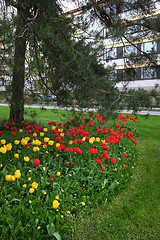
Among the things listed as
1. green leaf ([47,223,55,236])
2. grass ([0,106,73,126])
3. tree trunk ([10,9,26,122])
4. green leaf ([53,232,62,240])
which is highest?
tree trunk ([10,9,26,122])

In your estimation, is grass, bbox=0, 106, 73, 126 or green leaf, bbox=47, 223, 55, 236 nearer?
green leaf, bbox=47, 223, 55, 236

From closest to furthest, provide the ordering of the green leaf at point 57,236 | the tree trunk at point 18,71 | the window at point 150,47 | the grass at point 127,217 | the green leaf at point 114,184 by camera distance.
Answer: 1. the green leaf at point 57,236
2. the grass at point 127,217
3. the green leaf at point 114,184
4. the tree trunk at point 18,71
5. the window at point 150,47

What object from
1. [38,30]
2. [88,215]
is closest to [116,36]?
[38,30]

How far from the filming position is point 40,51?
13.1 feet

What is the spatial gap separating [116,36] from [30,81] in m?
2.13

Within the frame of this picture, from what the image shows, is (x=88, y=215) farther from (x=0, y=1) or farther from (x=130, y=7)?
(x=130, y=7)

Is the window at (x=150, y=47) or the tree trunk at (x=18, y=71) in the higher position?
the window at (x=150, y=47)

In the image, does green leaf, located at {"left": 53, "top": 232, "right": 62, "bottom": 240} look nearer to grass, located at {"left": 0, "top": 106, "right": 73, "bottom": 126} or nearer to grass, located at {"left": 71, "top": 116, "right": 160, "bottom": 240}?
grass, located at {"left": 71, "top": 116, "right": 160, "bottom": 240}

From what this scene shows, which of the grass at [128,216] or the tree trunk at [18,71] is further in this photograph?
the tree trunk at [18,71]

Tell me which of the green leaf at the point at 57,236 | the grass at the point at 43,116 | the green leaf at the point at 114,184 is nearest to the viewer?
the green leaf at the point at 57,236

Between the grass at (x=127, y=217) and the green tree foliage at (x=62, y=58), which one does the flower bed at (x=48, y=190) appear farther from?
the green tree foliage at (x=62, y=58)

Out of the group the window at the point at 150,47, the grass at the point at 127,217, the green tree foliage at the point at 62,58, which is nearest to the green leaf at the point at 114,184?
the grass at the point at 127,217

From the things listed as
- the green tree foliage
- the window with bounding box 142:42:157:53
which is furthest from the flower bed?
the window with bounding box 142:42:157:53

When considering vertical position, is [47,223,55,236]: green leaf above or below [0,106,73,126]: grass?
below
